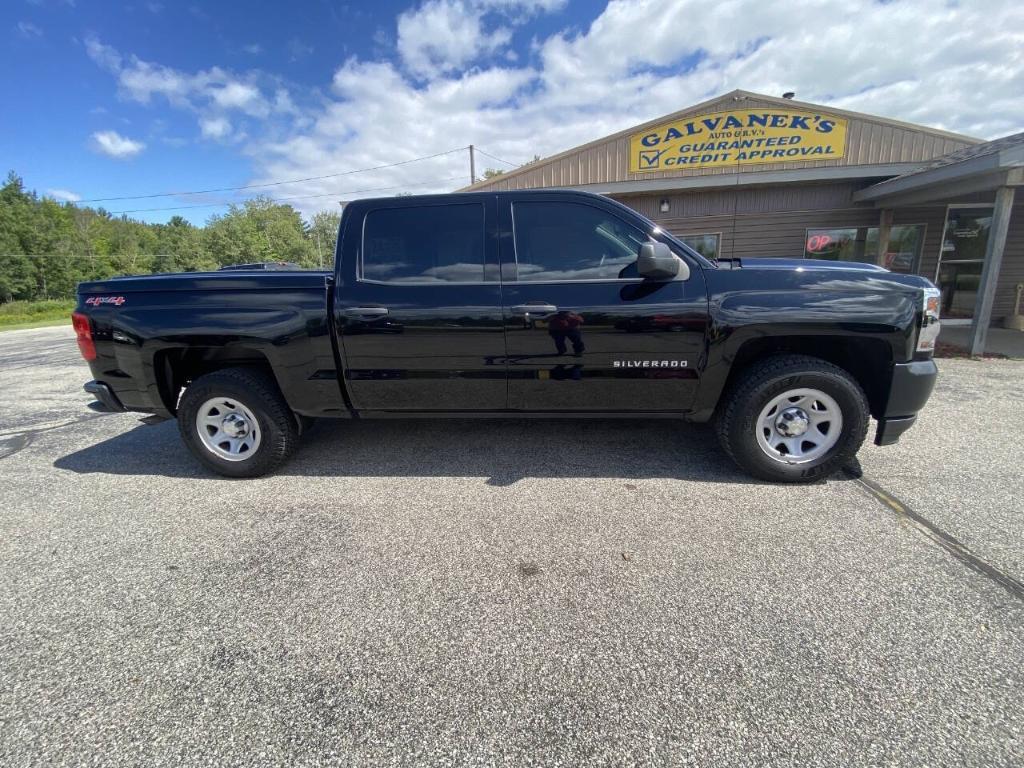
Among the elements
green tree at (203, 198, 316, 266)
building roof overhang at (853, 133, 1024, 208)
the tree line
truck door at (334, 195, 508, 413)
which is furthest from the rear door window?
green tree at (203, 198, 316, 266)

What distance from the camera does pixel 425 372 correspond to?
10.7 ft

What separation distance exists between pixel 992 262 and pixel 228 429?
33.6 ft

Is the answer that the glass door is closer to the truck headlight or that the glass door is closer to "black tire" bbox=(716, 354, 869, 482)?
the truck headlight

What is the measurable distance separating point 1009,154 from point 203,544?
10.2m

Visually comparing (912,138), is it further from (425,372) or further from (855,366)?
(425,372)

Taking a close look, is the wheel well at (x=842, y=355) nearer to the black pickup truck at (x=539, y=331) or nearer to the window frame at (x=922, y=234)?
the black pickup truck at (x=539, y=331)

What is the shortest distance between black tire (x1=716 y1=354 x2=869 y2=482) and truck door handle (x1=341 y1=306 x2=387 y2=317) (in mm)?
2470

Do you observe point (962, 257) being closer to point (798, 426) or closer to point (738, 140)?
A: point (738, 140)

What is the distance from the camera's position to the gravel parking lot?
4.99 feet

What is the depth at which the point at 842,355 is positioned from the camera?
322 centimetres

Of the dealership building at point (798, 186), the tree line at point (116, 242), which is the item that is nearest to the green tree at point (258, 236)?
the tree line at point (116, 242)

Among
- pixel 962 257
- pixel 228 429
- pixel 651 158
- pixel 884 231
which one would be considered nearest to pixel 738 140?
pixel 651 158

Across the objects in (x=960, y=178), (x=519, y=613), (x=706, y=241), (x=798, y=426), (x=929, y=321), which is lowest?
(x=519, y=613)

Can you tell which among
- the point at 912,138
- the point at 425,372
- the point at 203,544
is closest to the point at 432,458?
the point at 425,372
